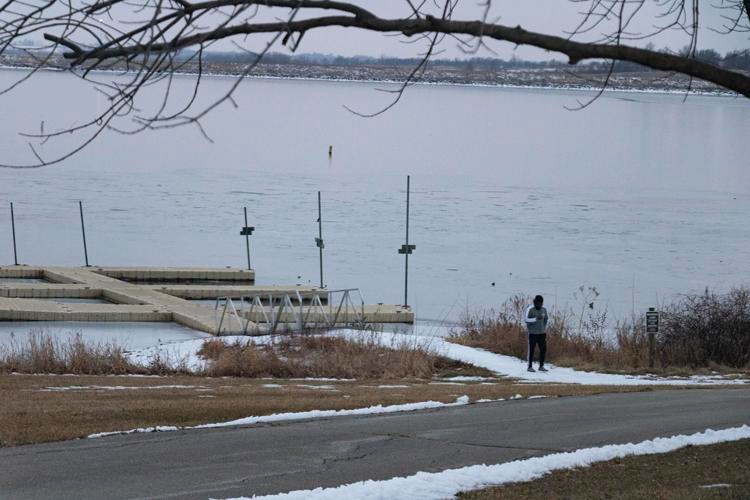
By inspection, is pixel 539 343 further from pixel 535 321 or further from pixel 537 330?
pixel 535 321

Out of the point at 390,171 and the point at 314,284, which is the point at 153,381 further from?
the point at 390,171

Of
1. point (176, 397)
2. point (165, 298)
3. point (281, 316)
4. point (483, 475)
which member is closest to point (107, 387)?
point (176, 397)

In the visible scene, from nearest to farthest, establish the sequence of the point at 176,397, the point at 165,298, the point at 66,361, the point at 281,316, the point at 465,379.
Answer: the point at 176,397 < the point at 66,361 < the point at 465,379 < the point at 281,316 < the point at 165,298

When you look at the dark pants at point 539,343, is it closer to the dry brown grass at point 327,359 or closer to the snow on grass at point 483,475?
the dry brown grass at point 327,359

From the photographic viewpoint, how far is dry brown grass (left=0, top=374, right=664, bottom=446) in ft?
37.2

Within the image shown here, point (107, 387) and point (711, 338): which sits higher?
point (107, 387)

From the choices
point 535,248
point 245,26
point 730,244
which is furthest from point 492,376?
point 730,244

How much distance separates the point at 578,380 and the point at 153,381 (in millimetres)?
7279

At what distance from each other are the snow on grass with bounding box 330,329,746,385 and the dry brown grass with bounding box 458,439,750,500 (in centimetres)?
985

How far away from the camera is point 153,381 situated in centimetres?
1770

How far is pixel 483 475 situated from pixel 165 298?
2361 centimetres

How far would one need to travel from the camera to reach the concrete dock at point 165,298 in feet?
90.4

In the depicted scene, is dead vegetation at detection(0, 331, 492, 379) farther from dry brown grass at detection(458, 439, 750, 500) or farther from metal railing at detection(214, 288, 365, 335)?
dry brown grass at detection(458, 439, 750, 500)

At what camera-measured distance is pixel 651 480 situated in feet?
29.2
